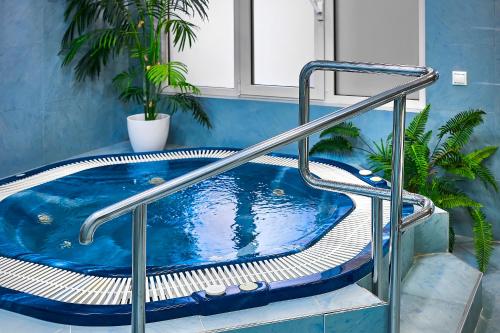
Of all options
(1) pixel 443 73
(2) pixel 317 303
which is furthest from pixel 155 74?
(2) pixel 317 303

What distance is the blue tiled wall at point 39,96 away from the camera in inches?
212

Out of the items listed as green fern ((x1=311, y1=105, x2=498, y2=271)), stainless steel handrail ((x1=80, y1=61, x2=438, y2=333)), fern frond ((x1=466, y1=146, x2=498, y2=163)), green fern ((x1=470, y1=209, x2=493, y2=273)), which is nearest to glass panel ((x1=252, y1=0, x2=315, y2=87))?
green fern ((x1=311, y1=105, x2=498, y2=271))

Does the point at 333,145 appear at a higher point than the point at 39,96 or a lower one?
lower

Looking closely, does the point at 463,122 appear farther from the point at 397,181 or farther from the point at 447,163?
the point at 397,181

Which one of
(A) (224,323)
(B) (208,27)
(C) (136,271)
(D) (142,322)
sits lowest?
(A) (224,323)

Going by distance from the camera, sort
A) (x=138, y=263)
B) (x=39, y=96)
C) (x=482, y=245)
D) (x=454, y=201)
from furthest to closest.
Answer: (x=39, y=96) < (x=454, y=201) < (x=482, y=245) < (x=138, y=263)

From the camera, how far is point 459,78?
491 centimetres

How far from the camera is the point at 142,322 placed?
2031 mm

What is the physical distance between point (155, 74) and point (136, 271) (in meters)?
3.87

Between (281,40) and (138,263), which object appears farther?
(281,40)

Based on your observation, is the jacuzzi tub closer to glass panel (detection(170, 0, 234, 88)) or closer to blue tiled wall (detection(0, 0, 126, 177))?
blue tiled wall (detection(0, 0, 126, 177))

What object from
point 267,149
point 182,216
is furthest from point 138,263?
point 182,216

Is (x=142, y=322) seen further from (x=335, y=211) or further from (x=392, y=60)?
(x=392, y=60)

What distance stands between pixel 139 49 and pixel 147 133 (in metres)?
0.64
